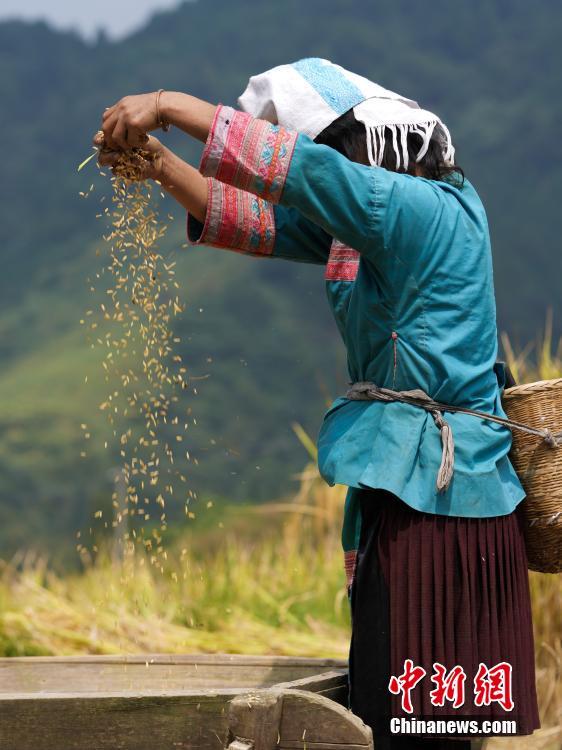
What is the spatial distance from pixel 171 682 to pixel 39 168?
311 ft

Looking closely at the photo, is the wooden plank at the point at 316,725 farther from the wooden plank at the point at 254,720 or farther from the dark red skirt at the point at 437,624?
the dark red skirt at the point at 437,624

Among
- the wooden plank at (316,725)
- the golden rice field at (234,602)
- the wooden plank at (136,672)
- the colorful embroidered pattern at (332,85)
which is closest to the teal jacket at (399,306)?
the colorful embroidered pattern at (332,85)

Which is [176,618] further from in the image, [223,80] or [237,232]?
[223,80]

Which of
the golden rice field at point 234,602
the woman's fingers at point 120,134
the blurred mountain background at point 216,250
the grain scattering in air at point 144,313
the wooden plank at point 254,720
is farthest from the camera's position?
the blurred mountain background at point 216,250

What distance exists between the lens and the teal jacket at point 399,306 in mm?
2111

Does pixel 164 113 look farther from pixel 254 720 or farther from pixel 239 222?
pixel 254 720

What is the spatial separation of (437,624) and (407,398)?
424 millimetres

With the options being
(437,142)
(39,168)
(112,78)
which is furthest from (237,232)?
(112,78)

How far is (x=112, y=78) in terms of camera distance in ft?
339

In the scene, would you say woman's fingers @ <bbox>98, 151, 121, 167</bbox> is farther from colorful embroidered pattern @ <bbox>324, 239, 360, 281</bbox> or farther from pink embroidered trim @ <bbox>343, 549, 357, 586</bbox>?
pink embroidered trim @ <bbox>343, 549, 357, 586</bbox>

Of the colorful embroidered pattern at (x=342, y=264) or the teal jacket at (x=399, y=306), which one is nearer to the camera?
the teal jacket at (x=399, y=306)

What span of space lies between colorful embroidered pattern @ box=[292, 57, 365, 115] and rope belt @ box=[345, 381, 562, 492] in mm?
557

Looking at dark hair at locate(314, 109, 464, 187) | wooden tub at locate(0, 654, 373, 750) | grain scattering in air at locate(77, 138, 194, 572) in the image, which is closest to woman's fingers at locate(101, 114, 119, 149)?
grain scattering in air at locate(77, 138, 194, 572)

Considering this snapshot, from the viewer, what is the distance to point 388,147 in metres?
2.31
